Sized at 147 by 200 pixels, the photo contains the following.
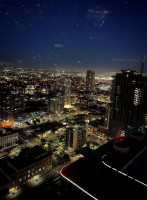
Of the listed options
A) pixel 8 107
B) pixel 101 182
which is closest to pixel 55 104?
pixel 8 107

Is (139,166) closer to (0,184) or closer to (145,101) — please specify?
(0,184)

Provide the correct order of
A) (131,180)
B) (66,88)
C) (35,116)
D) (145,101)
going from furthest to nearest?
(66,88), (35,116), (145,101), (131,180)

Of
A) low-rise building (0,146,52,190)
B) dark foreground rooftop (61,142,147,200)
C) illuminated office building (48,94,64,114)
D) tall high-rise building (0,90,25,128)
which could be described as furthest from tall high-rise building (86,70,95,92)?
dark foreground rooftop (61,142,147,200)

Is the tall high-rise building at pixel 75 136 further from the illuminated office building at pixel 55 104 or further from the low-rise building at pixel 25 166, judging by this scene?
the illuminated office building at pixel 55 104

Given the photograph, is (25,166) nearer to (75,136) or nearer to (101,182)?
(75,136)

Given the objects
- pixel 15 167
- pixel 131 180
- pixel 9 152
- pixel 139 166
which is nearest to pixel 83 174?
pixel 131 180

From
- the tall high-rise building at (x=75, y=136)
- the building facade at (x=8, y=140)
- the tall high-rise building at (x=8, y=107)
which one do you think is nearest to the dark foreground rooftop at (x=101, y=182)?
the tall high-rise building at (x=75, y=136)
